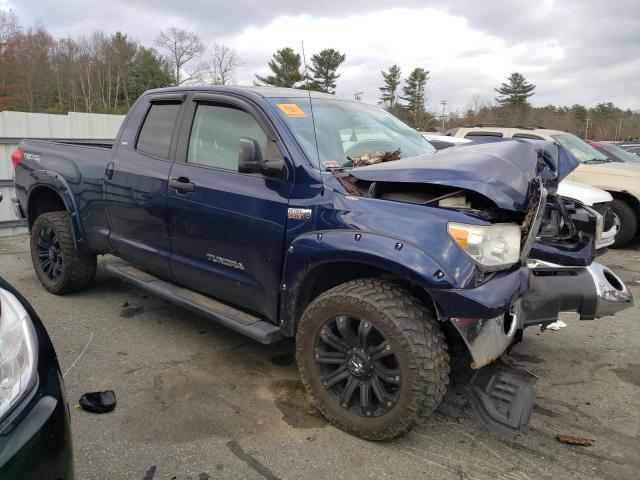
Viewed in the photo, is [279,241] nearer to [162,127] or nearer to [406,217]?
[406,217]

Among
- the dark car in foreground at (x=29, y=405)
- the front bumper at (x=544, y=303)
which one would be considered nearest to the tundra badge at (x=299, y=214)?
the front bumper at (x=544, y=303)

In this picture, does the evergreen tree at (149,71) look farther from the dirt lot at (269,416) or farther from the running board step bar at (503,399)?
the running board step bar at (503,399)

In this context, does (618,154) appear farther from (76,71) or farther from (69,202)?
(76,71)

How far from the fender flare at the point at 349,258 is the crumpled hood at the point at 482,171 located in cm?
37

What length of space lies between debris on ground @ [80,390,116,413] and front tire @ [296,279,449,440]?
118 cm

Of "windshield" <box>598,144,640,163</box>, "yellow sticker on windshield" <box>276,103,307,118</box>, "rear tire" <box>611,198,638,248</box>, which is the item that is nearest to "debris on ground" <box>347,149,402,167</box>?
"yellow sticker on windshield" <box>276,103,307,118</box>

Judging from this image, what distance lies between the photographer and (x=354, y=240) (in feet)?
8.59

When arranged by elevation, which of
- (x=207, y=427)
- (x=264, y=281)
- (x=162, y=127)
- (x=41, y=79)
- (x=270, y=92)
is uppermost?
(x=41, y=79)

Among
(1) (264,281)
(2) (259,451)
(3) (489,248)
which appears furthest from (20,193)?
(3) (489,248)

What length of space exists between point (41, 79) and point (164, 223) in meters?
53.8

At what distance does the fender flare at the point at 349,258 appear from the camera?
2.41m

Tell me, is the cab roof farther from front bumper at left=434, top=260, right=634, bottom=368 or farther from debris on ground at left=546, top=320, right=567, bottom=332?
debris on ground at left=546, top=320, right=567, bottom=332

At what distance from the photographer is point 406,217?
2541mm

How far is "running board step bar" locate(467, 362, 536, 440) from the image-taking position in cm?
268
